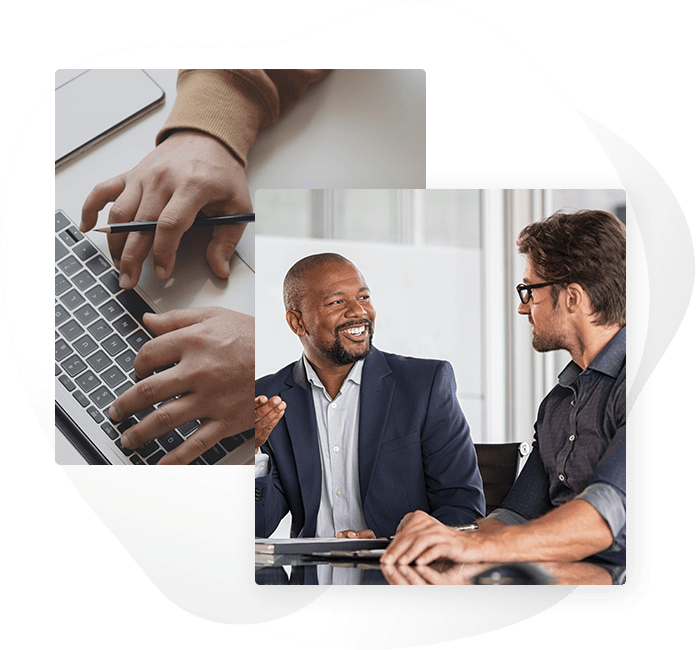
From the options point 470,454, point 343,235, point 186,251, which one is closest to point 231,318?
point 186,251

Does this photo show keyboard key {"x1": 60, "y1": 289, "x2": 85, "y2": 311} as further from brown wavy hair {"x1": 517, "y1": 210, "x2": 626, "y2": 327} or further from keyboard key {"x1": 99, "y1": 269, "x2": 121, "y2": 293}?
brown wavy hair {"x1": 517, "y1": 210, "x2": 626, "y2": 327}

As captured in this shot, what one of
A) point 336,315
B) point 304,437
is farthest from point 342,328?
point 304,437

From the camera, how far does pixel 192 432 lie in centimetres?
290

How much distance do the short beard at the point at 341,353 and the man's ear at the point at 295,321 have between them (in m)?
0.10

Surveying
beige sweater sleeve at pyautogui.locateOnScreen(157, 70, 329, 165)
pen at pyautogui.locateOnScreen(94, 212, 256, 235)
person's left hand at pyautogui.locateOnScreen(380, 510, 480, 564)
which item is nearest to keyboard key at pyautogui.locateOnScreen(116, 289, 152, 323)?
pen at pyautogui.locateOnScreen(94, 212, 256, 235)

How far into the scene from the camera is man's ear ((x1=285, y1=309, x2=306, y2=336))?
2857 millimetres

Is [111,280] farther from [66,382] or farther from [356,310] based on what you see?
[356,310]

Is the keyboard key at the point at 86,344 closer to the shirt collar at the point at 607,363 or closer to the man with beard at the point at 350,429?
the man with beard at the point at 350,429

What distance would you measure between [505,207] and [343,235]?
0.58 m

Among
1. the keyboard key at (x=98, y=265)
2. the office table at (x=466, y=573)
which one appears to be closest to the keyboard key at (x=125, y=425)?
the keyboard key at (x=98, y=265)

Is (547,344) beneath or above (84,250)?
beneath

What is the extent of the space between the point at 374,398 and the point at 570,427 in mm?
683

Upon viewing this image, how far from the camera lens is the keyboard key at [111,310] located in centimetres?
293

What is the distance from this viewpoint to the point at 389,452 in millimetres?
2840
